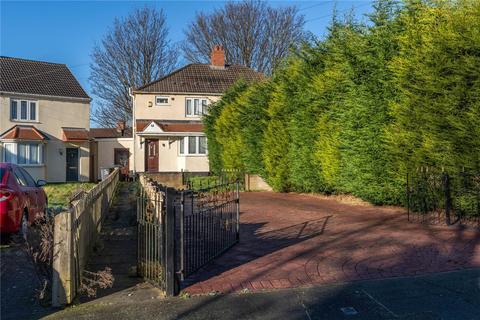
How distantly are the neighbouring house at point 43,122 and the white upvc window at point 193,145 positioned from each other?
7.18 metres

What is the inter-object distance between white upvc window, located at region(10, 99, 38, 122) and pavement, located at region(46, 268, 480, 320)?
29.7m

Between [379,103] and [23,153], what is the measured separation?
26.2 metres

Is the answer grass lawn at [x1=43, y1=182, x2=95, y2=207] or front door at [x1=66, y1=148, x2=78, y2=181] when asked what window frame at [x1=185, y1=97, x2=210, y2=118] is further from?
grass lawn at [x1=43, y1=182, x2=95, y2=207]

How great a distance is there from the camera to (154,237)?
5641mm

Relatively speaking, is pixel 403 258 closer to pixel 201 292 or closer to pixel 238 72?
pixel 201 292

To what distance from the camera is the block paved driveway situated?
5.75 meters

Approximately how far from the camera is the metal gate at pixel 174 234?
522 centimetres

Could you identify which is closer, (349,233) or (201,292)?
(201,292)

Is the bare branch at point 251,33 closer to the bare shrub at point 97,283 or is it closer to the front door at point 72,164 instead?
the front door at point 72,164

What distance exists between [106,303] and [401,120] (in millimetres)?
7841

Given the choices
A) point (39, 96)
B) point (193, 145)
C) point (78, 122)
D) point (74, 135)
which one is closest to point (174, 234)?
point (193, 145)

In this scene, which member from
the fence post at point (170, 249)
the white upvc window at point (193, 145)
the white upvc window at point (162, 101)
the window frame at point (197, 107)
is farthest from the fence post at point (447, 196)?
the white upvc window at point (162, 101)

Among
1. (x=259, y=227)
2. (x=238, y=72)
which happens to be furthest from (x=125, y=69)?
(x=259, y=227)

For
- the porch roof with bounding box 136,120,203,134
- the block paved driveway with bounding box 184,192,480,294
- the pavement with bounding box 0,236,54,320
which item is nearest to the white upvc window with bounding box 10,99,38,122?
the porch roof with bounding box 136,120,203,134
